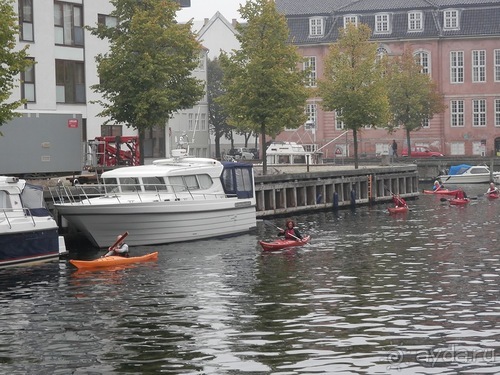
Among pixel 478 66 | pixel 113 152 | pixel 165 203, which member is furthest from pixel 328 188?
pixel 478 66

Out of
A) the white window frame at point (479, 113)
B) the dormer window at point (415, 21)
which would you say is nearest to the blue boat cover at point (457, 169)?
the white window frame at point (479, 113)

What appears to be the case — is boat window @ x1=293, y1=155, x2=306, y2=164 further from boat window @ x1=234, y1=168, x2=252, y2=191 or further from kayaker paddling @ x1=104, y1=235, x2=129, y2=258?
kayaker paddling @ x1=104, y1=235, x2=129, y2=258

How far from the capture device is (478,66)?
405ft

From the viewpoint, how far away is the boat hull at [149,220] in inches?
1702

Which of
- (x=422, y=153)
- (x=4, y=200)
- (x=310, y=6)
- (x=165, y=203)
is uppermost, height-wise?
(x=310, y=6)

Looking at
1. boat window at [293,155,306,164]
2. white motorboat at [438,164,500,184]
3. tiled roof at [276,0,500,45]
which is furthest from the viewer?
tiled roof at [276,0,500,45]

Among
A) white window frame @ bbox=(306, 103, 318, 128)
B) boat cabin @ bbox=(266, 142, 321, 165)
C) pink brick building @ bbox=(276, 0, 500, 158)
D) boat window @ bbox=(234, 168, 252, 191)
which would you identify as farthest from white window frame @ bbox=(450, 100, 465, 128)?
boat window @ bbox=(234, 168, 252, 191)

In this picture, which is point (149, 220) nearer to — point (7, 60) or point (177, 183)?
point (177, 183)

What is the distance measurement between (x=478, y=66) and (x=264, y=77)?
59784 mm

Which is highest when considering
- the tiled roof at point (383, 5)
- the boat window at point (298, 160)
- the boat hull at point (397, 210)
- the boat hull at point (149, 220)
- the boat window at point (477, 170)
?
the tiled roof at point (383, 5)

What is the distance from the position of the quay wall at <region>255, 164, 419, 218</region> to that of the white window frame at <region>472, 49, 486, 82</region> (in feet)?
137

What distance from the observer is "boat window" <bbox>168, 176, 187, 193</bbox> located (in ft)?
151

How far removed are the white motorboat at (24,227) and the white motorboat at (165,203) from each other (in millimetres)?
3142

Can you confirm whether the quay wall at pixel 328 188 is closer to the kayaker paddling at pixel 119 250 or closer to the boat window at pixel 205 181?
the boat window at pixel 205 181
